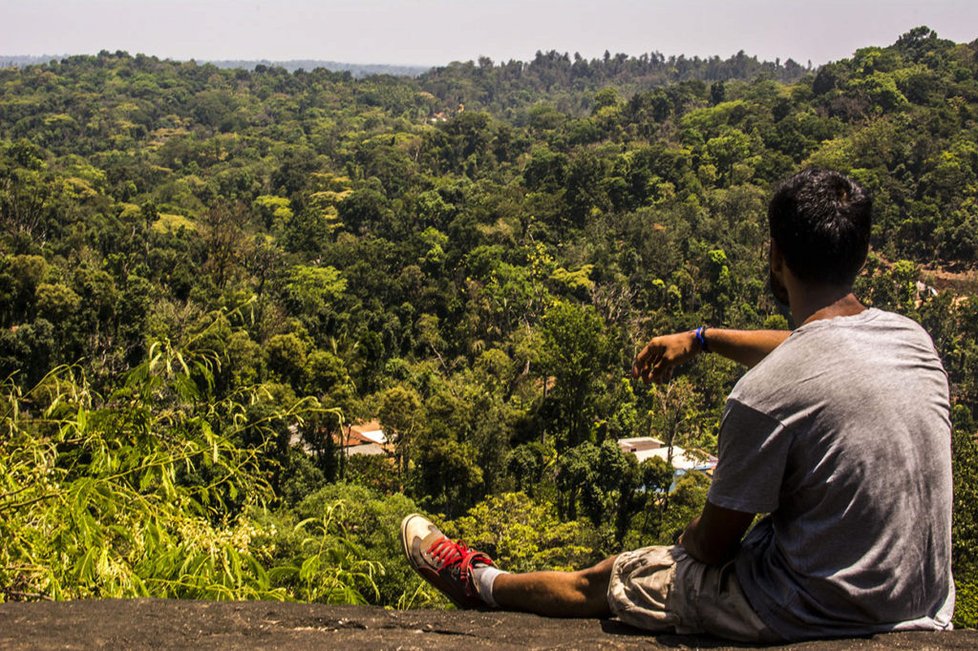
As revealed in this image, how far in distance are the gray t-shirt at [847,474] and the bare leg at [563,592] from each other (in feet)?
1.15

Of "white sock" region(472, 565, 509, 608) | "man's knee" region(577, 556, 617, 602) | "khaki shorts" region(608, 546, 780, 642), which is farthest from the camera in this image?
"white sock" region(472, 565, 509, 608)

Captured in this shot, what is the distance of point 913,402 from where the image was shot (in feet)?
4.89

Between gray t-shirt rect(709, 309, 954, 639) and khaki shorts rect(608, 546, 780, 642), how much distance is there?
4 cm

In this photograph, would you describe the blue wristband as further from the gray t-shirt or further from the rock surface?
the rock surface

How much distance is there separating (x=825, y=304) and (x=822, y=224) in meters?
0.16

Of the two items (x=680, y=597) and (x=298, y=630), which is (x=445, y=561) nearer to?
(x=298, y=630)

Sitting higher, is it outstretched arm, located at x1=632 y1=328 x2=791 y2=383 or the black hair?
the black hair

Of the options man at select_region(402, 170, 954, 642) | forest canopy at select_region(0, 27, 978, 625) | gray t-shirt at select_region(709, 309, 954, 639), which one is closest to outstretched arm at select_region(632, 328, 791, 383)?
man at select_region(402, 170, 954, 642)

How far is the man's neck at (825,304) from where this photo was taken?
1.63m

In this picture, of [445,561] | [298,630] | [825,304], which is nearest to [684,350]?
[825,304]

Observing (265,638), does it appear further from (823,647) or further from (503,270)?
(503,270)

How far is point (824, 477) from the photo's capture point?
150 cm

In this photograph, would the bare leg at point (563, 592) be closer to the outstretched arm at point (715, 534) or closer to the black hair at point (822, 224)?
the outstretched arm at point (715, 534)

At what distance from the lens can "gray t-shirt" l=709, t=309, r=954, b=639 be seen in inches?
58.0
